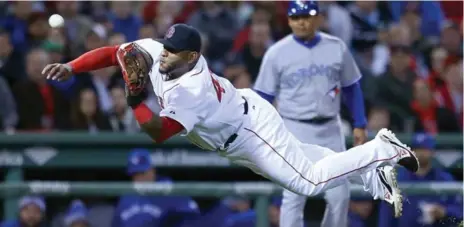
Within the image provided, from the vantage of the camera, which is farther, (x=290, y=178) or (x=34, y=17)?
(x=34, y=17)

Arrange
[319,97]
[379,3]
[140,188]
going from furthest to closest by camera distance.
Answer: [379,3]
[140,188]
[319,97]

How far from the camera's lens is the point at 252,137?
6.88 meters

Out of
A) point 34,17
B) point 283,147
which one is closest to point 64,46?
point 34,17

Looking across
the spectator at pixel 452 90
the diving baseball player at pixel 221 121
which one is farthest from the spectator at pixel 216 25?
the diving baseball player at pixel 221 121

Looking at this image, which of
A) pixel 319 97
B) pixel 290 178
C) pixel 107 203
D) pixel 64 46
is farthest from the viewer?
pixel 64 46

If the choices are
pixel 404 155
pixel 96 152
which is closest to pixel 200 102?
pixel 404 155

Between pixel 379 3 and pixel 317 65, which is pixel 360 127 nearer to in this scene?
pixel 317 65

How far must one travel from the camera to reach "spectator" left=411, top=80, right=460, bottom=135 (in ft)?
34.9

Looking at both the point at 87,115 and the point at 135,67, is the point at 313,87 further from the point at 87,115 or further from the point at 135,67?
the point at 87,115

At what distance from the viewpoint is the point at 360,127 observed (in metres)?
7.97

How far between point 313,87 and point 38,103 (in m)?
3.18

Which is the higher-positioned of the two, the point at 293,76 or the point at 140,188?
the point at 293,76

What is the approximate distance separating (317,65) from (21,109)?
331cm

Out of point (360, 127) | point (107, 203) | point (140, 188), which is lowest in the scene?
point (107, 203)
